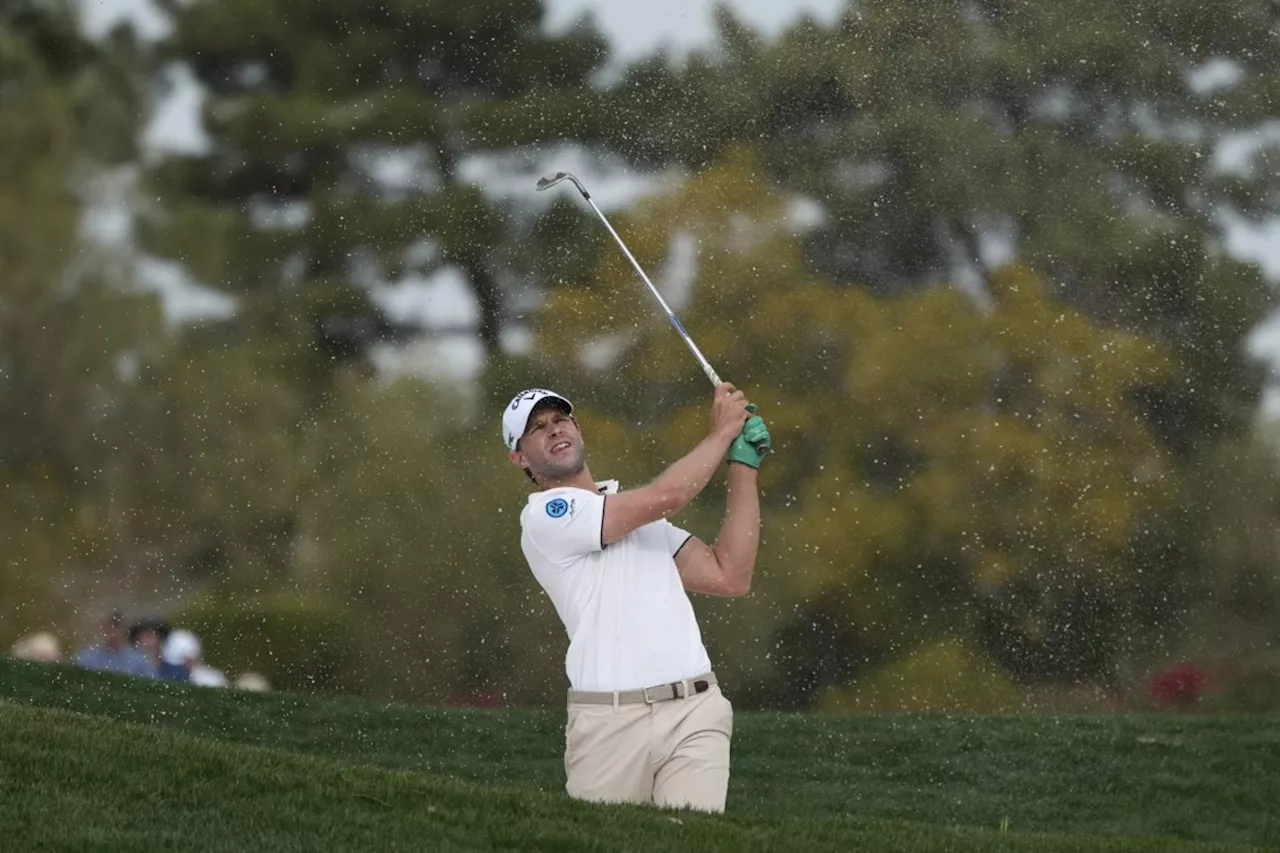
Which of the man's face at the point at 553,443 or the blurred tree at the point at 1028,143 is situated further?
the blurred tree at the point at 1028,143

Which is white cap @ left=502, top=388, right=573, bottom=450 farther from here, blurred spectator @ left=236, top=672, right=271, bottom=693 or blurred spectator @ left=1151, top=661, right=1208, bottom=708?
blurred spectator @ left=1151, top=661, right=1208, bottom=708

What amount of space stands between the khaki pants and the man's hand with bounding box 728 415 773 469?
522 mm

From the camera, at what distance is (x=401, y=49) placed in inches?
835

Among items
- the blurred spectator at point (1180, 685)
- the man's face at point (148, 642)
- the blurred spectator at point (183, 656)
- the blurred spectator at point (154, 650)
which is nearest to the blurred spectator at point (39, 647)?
the blurred spectator at point (183, 656)

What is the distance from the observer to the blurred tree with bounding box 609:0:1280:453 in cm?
1916

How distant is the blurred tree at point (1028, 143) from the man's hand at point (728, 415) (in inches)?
571

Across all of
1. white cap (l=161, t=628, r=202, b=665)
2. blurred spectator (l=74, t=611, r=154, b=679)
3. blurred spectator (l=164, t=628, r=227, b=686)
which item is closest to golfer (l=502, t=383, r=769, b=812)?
blurred spectator (l=74, t=611, r=154, b=679)

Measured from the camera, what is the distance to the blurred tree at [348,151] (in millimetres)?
20344

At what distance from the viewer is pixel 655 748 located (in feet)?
15.4

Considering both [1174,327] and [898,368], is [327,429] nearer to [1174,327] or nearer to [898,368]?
[898,368]

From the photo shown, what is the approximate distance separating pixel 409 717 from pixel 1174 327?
10.3 meters

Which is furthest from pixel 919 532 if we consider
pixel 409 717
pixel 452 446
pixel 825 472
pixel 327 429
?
pixel 409 717

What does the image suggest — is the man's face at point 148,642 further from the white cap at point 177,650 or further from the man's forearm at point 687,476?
the man's forearm at point 687,476

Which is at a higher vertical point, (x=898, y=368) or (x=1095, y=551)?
(x=898, y=368)
